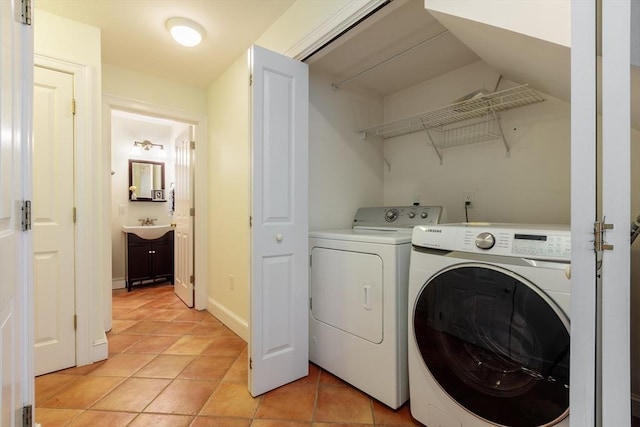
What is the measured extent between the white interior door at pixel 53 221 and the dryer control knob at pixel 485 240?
2.45m

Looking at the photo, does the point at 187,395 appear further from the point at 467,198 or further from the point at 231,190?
the point at 467,198

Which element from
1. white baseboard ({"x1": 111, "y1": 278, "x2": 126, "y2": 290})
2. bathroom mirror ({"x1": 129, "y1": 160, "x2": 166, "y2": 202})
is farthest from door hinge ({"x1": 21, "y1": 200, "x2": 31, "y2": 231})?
bathroom mirror ({"x1": 129, "y1": 160, "x2": 166, "y2": 202})

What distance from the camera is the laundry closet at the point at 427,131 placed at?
5.71 ft

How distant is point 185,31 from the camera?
200cm

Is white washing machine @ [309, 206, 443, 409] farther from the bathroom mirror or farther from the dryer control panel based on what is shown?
the bathroom mirror

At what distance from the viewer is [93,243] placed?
6.70 feet

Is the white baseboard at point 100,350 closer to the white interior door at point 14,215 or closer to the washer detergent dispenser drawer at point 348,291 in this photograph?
the white interior door at point 14,215

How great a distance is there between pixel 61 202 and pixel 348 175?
204 centimetres

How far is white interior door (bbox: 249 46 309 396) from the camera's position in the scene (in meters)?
1.60

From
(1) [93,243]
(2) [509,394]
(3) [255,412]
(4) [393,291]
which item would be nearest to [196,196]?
(1) [93,243]

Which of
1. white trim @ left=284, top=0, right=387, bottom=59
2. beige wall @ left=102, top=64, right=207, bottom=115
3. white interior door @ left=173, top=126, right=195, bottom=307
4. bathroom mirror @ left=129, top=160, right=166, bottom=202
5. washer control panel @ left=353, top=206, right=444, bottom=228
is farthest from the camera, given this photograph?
bathroom mirror @ left=129, top=160, right=166, bottom=202

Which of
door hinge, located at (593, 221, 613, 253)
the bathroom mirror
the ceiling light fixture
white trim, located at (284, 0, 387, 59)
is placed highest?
the ceiling light fixture

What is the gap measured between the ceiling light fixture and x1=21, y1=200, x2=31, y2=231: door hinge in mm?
1578

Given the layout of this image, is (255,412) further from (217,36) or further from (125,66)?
(125,66)
